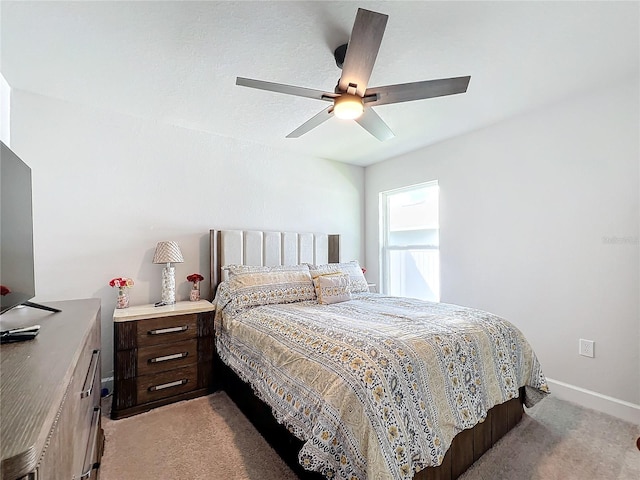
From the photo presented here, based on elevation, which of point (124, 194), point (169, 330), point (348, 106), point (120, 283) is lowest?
point (169, 330)

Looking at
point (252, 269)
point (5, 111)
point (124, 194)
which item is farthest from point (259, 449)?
point (5, 111)

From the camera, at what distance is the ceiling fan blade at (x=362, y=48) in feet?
4.36

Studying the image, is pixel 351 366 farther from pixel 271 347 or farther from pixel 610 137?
pixel 610 137

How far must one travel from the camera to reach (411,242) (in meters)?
4.06

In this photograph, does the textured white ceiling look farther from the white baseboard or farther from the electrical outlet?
the white baseboard

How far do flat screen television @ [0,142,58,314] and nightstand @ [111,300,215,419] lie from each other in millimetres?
862

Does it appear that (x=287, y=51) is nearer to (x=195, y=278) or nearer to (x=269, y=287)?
(x=269, y=287)

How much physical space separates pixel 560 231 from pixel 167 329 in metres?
3.43

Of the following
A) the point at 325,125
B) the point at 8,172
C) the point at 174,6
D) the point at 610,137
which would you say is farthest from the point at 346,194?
the point at 8,172

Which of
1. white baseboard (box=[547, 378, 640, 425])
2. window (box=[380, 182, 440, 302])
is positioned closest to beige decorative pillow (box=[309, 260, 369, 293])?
window (box=[380, 182, 440, 302])

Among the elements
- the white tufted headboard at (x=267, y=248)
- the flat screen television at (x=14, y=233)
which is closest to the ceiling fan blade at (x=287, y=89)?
the flat screen television at (x=14, y=233)

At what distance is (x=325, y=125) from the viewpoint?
10.1ft

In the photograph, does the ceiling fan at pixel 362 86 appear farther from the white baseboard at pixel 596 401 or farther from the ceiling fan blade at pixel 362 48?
the white baseboard at pixel 596 401

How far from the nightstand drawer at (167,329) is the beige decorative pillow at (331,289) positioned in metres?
1.10
